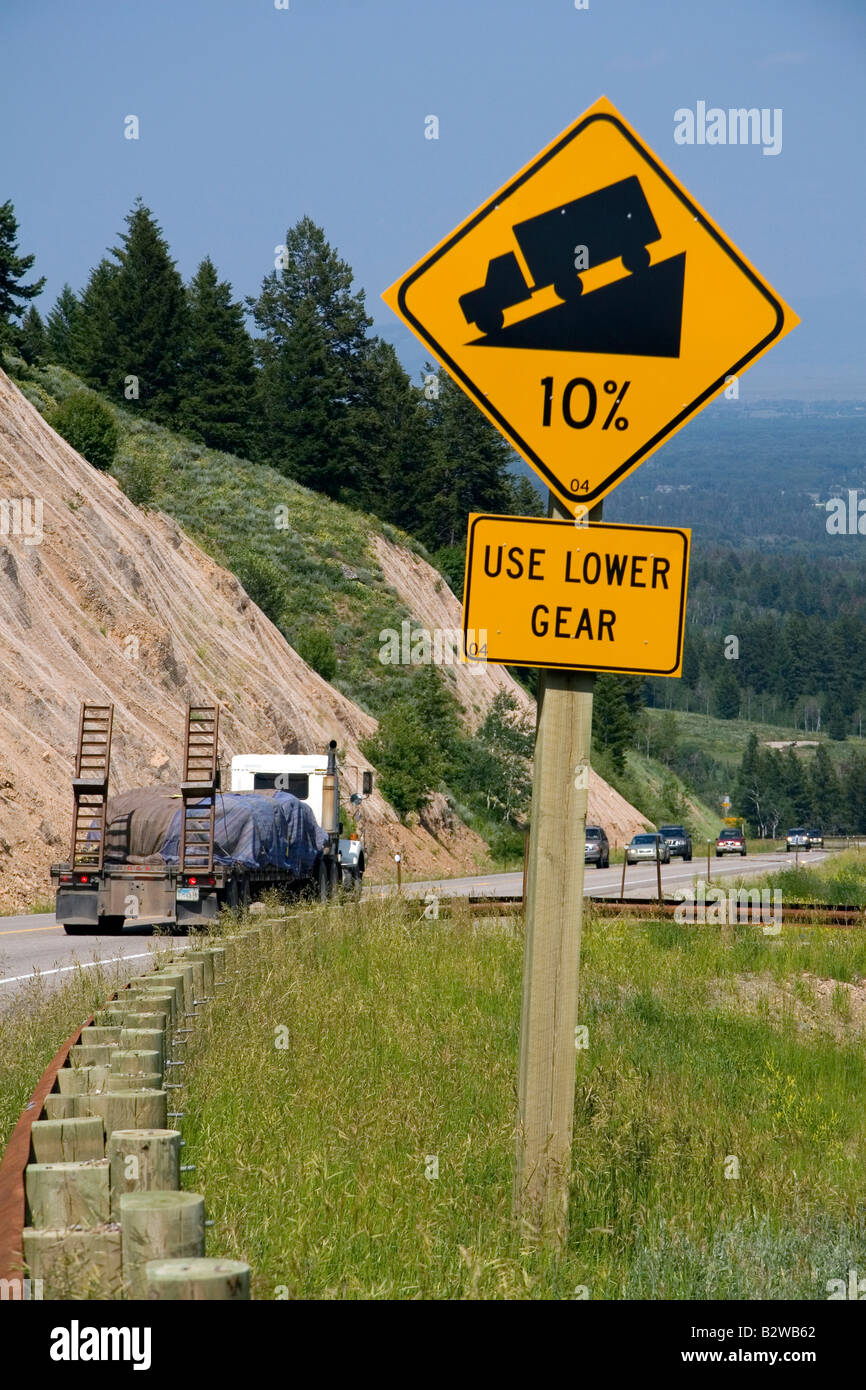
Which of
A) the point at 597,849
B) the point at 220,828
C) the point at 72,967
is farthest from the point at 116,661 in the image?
the point at 72,967

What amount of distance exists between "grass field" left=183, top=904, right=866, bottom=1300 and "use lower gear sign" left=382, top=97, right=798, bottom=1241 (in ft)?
1.57

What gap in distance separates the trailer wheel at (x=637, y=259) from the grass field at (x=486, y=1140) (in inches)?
121

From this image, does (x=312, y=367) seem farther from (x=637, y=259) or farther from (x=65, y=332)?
(x=637, y=259)

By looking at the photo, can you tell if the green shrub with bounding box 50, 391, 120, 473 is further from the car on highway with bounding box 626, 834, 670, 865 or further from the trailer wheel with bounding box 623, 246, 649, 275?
the trailer wheel with bounding box 623, 246, 649, 275

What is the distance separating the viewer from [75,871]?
21391mm

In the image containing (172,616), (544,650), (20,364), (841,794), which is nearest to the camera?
(544,650)

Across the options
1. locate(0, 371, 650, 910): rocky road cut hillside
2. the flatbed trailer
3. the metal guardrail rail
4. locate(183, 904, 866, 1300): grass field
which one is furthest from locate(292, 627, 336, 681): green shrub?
locate(183, 904, 866, 1300): grass field

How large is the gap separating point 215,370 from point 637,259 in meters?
77.9

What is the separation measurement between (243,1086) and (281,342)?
323 feet

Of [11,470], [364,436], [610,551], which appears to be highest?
[364,436]

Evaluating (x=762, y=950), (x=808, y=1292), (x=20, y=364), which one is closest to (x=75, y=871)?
(x=762, y=950)

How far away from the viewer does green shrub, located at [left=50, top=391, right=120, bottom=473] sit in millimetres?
50062

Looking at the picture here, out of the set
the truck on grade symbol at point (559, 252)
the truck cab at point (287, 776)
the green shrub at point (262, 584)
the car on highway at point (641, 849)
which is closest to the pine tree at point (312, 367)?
the green shrub at point (262, 584)

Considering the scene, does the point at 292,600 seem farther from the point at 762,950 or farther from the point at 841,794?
the point at 841,794
